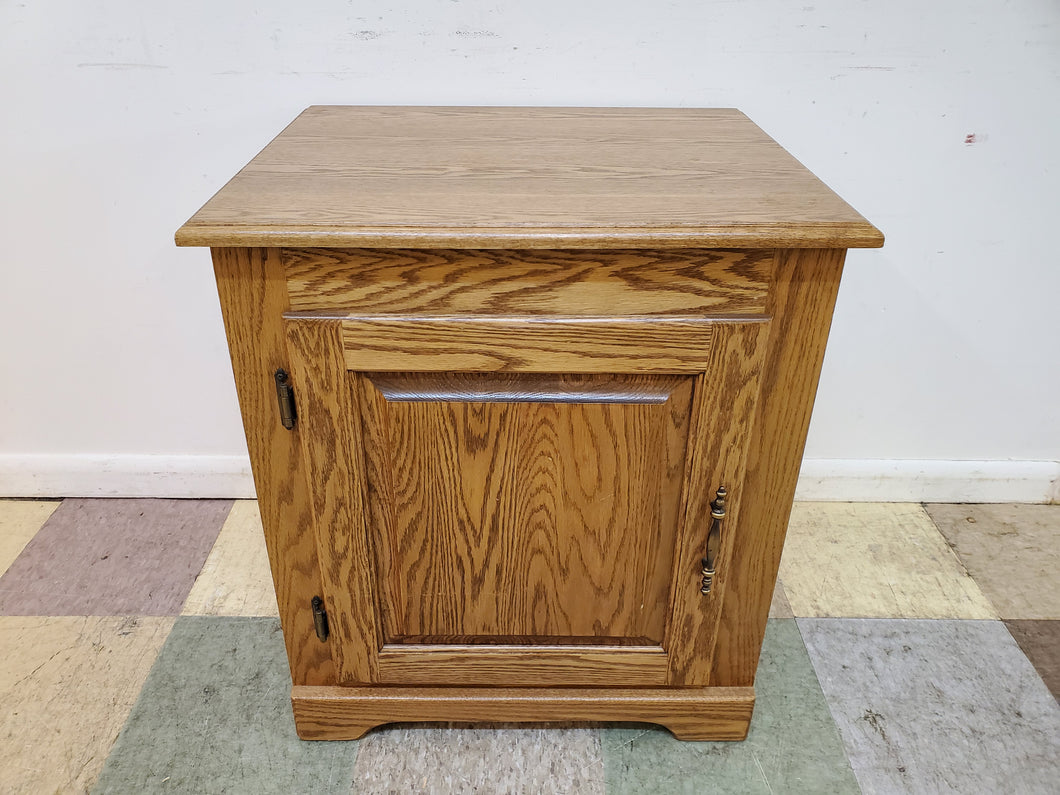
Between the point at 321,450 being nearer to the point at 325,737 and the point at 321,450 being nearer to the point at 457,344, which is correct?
the point at 457,344

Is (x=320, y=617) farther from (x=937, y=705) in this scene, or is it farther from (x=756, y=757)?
(x=937, y=705)

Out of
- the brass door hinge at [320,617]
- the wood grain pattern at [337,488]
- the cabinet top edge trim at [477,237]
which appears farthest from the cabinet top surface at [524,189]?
the brass door hinge at [320,617]

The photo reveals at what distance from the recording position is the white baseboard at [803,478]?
1.50 metres

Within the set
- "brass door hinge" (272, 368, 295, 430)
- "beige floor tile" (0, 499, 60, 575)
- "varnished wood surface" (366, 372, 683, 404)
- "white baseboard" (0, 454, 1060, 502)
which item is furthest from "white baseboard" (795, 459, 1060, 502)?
"beige floor tile" (0, 499, 60, 575)

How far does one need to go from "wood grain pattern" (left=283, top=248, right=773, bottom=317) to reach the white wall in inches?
21.7

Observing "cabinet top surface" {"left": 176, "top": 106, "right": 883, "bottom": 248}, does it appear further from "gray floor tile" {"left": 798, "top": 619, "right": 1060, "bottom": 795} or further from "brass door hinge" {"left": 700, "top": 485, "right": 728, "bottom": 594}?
"gray floor tile" {"left": 798, "top": 619, "right": 1060, "bottom": 795}

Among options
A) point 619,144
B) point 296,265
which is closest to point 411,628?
point 296,265

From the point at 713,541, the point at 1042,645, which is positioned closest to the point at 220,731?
the point at 713,541

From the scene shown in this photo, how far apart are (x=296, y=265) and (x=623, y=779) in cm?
79

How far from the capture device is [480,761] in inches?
42.0

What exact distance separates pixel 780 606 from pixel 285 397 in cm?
92

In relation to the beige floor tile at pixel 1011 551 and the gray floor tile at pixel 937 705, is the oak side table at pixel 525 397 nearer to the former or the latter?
the gray floor tile at pixel 937 705

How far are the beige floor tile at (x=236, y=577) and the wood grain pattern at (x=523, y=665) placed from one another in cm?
39

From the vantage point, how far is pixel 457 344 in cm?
78
